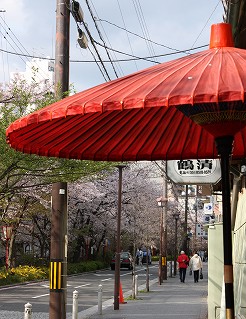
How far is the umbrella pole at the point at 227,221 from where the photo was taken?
373 cm

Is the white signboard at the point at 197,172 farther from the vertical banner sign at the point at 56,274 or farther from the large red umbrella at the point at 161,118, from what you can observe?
the large red umbrella at the point at 161,118

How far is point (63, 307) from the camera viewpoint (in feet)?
37.8

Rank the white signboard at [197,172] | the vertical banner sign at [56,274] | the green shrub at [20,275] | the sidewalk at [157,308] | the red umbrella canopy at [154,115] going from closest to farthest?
the red umbrella canopy at [154,115], the vertical banner sign at [56,274], the white signboard at [197,172], the sidewalk at [157,308], the green shrub at [20,275]

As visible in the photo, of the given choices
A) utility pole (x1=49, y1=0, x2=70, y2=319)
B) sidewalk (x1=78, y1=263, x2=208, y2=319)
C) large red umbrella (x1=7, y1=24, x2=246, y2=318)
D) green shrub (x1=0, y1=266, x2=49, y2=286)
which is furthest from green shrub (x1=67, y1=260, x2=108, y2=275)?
large red umbrella (x1=7, y1=24, x2=246, y2=318)

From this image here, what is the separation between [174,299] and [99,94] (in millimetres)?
20703

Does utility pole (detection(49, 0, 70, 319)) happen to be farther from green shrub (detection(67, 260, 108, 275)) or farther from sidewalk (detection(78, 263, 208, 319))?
green shrub (detection(67, 260, 108, 275))

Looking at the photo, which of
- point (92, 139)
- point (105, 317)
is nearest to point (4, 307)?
→ point (105, 317)

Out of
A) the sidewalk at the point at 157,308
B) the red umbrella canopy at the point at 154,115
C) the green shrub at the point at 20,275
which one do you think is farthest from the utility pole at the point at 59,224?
the green shrub at the point at 20,275

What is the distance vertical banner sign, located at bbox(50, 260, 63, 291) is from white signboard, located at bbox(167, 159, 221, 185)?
334 centimetres

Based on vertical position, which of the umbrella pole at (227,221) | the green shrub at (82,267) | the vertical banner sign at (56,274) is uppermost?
the umbrella pole at (227,221)

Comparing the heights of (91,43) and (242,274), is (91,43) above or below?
above

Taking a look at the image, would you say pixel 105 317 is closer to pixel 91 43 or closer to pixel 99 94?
pixel 91 43

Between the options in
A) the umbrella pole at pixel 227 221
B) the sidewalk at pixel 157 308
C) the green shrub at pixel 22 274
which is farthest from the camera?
the green shrub at pixel 22 274

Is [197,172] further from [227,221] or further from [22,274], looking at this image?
[22,274]
